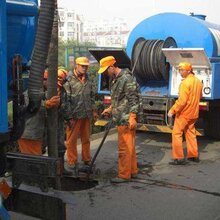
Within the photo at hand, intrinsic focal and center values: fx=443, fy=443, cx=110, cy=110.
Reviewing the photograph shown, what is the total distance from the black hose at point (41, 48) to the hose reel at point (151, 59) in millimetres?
5600

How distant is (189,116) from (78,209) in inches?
118

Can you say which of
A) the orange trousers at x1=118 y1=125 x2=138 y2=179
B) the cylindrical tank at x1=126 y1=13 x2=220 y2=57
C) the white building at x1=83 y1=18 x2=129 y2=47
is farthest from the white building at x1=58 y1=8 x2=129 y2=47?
the orange trousers at x1=118 y1=125 x2=138 y2=179

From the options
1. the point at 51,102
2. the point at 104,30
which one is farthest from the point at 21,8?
the point at 104,30

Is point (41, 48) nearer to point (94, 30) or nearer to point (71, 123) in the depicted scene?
point (71, 123)

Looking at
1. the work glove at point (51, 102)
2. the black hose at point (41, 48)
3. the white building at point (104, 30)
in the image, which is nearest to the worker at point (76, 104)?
the work glove at point (51, 102)

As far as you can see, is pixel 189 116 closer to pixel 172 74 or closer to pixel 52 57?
pixel 172 74

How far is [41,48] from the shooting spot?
3221 millimetres

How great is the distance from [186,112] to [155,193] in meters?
2.02

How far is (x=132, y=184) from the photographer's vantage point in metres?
6.29

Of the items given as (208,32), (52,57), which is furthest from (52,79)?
(208,32)

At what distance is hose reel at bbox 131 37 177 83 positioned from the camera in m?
8.70

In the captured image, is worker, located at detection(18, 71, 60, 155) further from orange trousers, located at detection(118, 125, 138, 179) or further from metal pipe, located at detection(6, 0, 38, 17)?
metal pipe, located at detection(6, 0, 38, 17)

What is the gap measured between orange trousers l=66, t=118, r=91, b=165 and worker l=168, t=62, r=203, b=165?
1.47 metres

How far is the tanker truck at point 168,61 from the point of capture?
323 inches
